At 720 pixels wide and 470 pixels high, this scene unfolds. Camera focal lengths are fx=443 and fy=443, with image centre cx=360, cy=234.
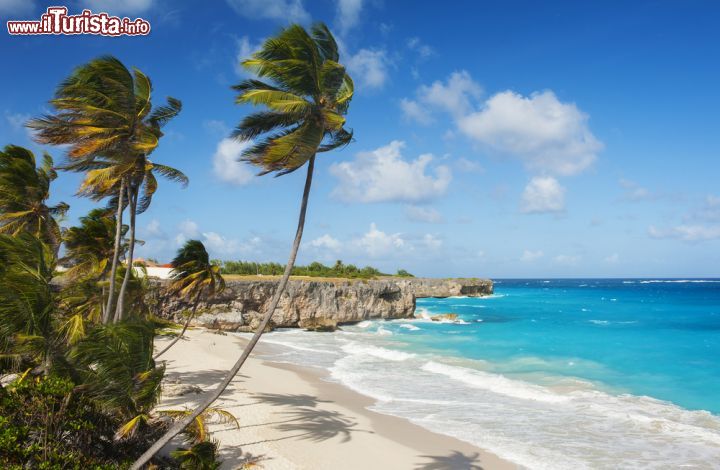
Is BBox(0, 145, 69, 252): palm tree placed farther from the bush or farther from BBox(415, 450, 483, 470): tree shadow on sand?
BBox(415, 450, 483, 470): tree shadow on sand

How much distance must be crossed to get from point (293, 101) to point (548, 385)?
20.2 m

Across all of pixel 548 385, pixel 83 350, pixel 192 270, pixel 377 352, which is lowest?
pixel 548 385

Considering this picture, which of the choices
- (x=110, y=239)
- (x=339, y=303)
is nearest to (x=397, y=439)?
(x=110, y=239)

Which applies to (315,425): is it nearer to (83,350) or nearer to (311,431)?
(311,431)

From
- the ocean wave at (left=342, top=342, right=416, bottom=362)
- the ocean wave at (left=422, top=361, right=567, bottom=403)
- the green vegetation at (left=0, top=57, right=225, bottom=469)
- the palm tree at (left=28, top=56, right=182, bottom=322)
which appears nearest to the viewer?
the green vegetation at (left=0, top=57, right=225, bottom=469)

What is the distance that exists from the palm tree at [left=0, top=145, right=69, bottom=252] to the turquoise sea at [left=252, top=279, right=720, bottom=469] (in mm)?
14808

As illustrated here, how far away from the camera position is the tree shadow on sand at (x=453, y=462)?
11305 mm

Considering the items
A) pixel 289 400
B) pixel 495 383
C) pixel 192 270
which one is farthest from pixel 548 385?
pixel 192 270

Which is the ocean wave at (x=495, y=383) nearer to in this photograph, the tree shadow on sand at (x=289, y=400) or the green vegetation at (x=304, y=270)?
the tree shadow on sand at (x=289, y=400)

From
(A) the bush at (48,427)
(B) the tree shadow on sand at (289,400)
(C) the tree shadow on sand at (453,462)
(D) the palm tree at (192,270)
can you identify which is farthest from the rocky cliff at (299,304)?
(A) the bush at (48,427)

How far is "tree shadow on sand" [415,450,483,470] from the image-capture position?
1130 cm

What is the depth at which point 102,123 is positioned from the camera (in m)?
10.9

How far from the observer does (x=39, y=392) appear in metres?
7.00

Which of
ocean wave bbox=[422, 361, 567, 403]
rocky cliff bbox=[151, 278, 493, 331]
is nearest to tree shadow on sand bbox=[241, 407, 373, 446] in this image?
ocean wave bbox=[422, 361, 567, 403]
